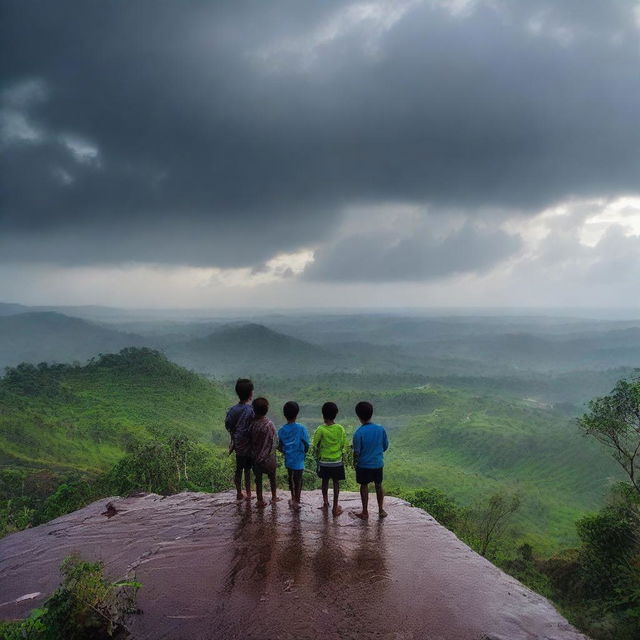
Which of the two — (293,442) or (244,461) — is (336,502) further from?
(244,461)

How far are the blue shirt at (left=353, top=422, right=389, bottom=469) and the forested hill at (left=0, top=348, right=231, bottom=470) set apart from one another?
118ft

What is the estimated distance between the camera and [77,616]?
14.8 feet

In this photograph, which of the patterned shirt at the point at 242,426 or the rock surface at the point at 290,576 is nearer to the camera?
the rock surface at the point at 290,576

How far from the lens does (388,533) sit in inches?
276

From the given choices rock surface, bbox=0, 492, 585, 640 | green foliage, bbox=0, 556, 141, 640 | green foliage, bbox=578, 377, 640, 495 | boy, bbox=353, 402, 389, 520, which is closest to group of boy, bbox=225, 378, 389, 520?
boy, bbox=353, 402, 389, 520

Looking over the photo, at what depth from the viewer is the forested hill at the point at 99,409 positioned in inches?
1843

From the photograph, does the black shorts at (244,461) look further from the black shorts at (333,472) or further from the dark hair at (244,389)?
the black shorts at (333,472)

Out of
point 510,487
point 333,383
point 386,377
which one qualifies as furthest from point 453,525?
point 386,377

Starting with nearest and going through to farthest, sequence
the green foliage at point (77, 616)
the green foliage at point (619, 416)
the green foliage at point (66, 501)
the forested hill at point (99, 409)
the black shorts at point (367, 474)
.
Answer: the green foliage at point (77, 616) < the black shorts at point (367, 474) < the green foliage at point (619, 416) < the green foliage at point (66, 501) < the forested hill at point (99, 409)

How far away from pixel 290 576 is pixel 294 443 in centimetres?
222

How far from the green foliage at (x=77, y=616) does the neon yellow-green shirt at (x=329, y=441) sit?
3458 mm

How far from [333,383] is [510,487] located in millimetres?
71683

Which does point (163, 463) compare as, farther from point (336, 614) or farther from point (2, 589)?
point (336, 614)

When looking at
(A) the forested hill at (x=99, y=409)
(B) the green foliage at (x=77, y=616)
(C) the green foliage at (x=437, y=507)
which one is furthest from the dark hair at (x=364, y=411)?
(A) the forested hill at (x=99, y=409)
